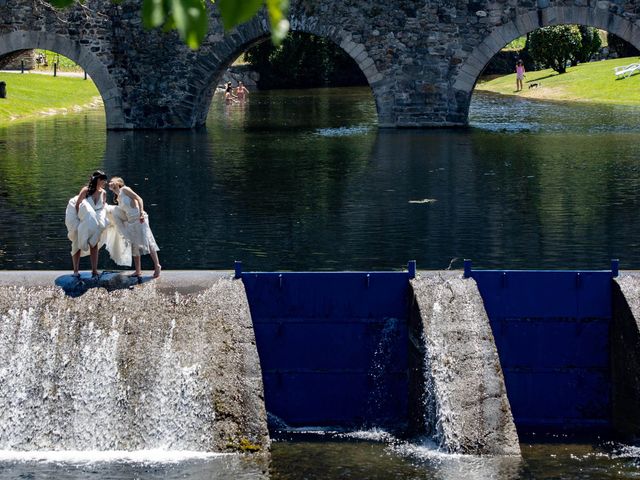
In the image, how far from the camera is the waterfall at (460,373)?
13703 millimetres

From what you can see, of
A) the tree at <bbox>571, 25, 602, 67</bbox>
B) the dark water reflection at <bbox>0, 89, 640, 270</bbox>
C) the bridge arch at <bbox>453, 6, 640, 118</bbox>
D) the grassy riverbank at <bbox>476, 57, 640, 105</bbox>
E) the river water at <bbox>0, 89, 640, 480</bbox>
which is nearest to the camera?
the river water at <bbox>0, 89, 640, 480</bbox>

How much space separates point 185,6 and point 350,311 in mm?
10507

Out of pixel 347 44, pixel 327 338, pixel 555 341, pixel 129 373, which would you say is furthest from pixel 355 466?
pixel 347 44

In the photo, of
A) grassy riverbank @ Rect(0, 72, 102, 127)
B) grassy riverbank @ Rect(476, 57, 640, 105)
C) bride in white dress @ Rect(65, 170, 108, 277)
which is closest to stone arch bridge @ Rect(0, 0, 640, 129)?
grassy riverbank @ Rect(0, 72, 102, 127)

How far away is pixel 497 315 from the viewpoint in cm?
1544

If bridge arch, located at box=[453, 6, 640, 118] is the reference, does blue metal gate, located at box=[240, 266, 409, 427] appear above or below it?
below

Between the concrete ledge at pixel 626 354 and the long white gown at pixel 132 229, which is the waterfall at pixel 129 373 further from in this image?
the concrete ledge at pixel 626 354

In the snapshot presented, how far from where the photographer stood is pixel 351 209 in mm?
26703

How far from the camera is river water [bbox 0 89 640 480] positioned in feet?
44.8

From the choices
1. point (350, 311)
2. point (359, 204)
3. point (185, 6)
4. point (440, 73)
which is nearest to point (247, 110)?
point (440, 73)

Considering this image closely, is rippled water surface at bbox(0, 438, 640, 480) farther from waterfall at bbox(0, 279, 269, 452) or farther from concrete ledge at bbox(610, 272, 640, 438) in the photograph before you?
concrete ledge at bbox(610, 272, 640, 438)

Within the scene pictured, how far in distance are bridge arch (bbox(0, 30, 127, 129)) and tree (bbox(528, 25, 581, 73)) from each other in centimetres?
3121

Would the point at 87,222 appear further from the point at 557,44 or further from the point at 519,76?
the point at 557,44

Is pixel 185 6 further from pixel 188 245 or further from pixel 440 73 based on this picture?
pixel 440 73
